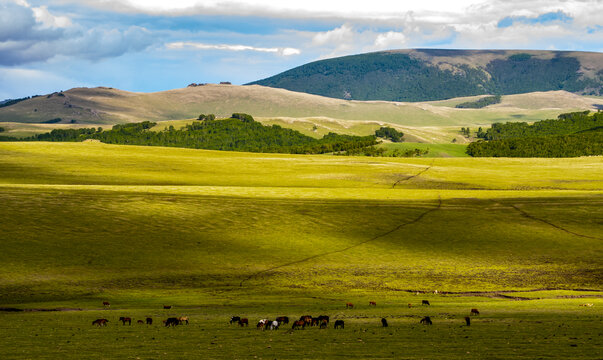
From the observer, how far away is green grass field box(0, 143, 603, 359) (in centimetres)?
2995

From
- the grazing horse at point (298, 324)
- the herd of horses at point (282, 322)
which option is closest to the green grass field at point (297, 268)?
the herd of horses at point (282, 322)

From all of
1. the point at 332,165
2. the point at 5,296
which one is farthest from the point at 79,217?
the point at 332,165

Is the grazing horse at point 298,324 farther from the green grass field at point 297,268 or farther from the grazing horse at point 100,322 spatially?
the grazing horse at point 100,322

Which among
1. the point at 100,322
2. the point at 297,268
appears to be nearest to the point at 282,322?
the point at 100,322

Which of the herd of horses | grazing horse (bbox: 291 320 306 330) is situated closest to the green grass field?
the herd of horses

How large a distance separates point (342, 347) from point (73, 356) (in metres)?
11.9

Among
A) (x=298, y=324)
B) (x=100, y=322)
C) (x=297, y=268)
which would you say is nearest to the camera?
(x=298, y=324)

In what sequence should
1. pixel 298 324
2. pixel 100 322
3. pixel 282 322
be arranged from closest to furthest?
pixel 298 324
pixel 282 322
pixel 100 322

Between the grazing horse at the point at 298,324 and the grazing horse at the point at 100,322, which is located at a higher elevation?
the grazing horse at the point at 298,324

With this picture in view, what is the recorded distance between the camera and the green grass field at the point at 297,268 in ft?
98.3

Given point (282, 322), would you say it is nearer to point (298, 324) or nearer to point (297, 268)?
point (298, 324)

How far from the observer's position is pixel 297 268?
213 feet

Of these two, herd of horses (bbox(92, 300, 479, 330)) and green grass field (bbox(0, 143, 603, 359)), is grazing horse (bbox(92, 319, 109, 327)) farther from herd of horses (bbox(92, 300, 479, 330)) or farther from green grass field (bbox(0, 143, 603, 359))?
green grass field (bbox(0, 143, 603, 359))

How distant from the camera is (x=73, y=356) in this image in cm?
2677
